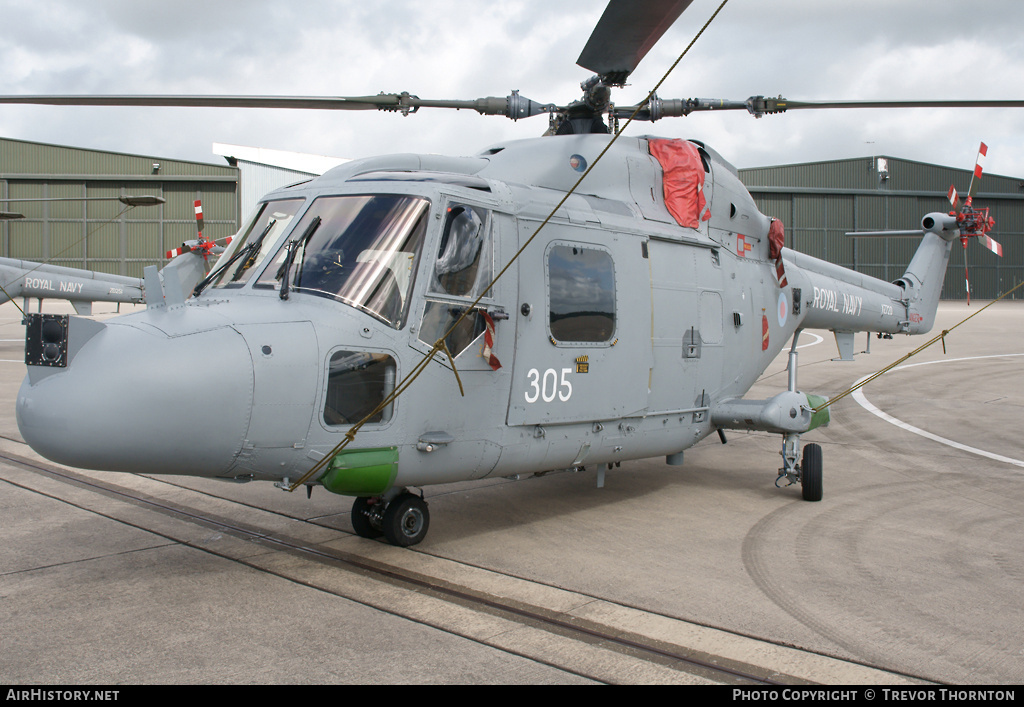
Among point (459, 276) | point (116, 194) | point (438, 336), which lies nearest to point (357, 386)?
point (438, 336)

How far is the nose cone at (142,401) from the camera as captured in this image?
159 inches

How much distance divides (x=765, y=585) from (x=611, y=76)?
12.2ft

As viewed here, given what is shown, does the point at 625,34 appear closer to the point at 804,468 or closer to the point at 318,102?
the point at 318,102

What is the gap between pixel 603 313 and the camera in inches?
257

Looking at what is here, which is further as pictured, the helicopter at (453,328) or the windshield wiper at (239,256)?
the windshield wiper at (239,256)

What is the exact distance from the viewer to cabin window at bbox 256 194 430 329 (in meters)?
5.04

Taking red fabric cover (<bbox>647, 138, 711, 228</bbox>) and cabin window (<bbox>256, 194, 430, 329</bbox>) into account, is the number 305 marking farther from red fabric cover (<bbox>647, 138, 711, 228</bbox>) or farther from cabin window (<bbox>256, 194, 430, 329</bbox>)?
red fabric cover (<bbox>647, 138, 711, 228</bbox>)

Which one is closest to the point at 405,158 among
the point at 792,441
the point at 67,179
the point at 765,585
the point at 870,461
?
the point at 765,585

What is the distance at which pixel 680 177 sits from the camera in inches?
299

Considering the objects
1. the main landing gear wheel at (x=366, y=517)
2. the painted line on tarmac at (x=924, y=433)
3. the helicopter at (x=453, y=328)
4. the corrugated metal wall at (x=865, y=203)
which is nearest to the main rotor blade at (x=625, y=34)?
the helicopter at (x=453, y=328)

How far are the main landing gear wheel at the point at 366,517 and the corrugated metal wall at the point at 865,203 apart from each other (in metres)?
50.0

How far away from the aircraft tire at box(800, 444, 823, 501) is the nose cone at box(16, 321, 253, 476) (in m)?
5.30

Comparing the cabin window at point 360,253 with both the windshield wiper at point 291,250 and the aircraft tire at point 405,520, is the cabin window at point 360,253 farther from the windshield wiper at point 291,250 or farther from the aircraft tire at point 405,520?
the aircraft tire at point 405,520
